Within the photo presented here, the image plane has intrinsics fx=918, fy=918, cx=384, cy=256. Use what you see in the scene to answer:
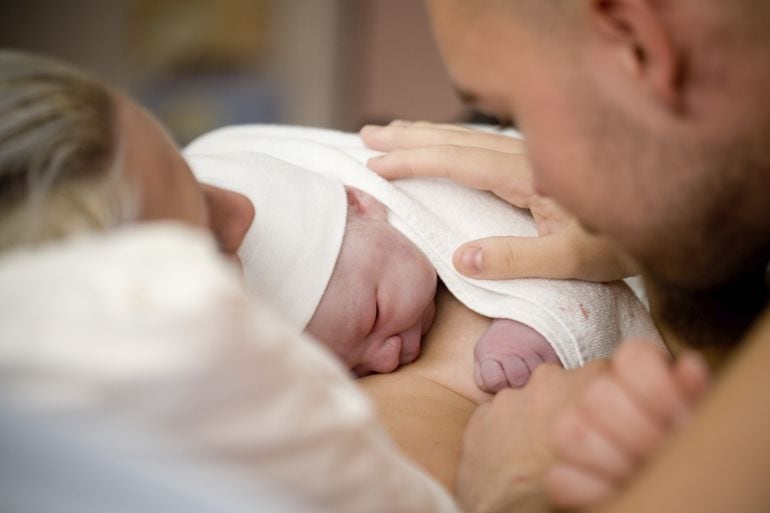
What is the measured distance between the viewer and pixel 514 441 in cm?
78

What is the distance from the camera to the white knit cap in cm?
92

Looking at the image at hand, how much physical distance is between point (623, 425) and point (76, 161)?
40 cm

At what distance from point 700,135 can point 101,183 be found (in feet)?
1.51

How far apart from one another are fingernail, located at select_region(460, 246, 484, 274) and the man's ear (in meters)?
0.33

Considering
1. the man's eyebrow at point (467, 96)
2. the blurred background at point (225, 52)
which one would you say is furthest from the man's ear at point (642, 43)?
the blurred background at point (225, 52)

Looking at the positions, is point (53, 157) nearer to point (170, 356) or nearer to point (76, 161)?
point (76, 161)

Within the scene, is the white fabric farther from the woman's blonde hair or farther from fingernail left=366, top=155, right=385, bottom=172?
fingernail left=366, top=155, right=385, bottom=172

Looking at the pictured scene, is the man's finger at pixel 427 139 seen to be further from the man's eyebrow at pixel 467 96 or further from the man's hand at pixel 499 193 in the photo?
the man's eyebrow at pixel 467 96

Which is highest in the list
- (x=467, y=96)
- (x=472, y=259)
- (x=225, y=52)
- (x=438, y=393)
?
(x=467, y=96)

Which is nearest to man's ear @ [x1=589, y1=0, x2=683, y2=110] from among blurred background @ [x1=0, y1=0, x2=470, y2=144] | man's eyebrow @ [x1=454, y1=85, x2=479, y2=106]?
man's eyebrow @ [x1=454, y1=85, x2=479, y2=106]

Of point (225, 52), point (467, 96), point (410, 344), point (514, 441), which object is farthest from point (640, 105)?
point (225, 52)

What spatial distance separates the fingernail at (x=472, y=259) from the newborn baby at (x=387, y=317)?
44mm

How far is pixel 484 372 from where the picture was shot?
37.6 inches

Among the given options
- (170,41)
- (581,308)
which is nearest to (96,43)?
(170,41)
